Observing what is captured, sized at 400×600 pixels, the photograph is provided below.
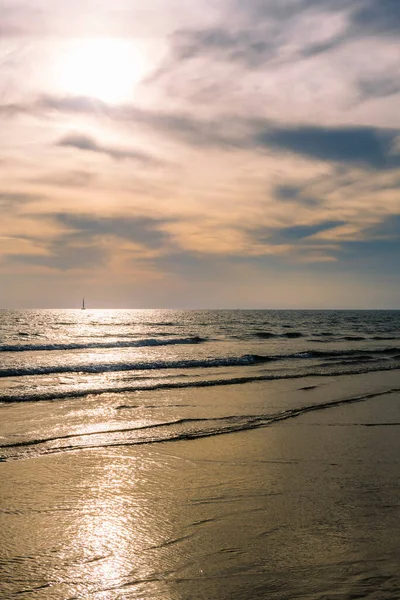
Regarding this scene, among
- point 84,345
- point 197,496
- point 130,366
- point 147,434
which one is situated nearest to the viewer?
point 197,496

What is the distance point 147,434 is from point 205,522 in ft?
17.6

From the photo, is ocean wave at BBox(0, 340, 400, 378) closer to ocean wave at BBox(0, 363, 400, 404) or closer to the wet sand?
ocean wave at BBox(0, 363, 400, 404)

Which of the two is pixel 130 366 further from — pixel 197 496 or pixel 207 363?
pixel 197 496

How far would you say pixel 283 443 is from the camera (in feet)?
35.0

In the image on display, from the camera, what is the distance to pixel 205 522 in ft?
21.2

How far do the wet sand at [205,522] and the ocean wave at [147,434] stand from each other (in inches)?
20.3

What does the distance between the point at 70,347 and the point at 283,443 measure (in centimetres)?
3140

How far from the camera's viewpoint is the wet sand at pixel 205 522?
16.1 feet

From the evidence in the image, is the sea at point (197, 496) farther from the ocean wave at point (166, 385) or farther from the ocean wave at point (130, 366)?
the ocean wave at point (130, 366)

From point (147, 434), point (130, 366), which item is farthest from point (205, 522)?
point (130, 366)

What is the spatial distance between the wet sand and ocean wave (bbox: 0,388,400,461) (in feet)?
1.69

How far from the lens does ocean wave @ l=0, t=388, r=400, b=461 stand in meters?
10.2

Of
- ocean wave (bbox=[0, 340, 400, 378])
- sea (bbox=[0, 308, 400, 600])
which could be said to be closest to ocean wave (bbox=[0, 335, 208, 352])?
ocean wave (bbox=[0, 340, 400, 378])

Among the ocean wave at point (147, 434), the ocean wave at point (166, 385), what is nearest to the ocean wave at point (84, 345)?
the ocean wave at point (166, 385)
